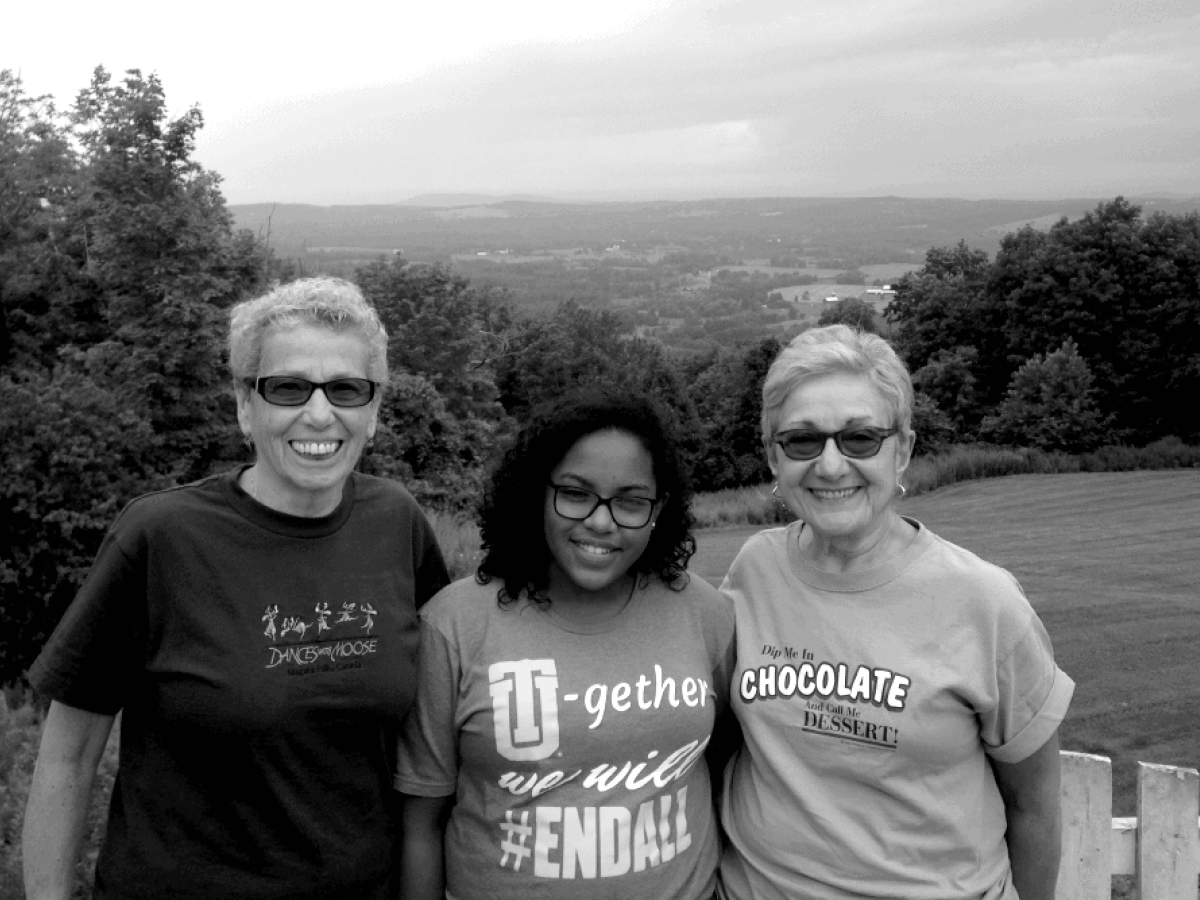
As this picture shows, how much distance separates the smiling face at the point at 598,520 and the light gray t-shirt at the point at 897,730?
18.4 inches

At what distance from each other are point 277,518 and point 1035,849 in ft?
6.64

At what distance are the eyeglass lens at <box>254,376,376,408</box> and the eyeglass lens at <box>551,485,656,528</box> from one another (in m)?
0.56

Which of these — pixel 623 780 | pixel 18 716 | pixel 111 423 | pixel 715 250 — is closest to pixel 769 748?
pixel 623 780

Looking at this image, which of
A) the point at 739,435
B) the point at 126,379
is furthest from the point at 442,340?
the point at 126,379

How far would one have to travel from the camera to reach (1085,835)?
10.2 ft

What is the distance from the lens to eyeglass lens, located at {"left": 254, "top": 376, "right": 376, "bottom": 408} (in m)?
2.48

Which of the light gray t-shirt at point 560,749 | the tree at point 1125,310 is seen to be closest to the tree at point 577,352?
the tree at point 1125,310

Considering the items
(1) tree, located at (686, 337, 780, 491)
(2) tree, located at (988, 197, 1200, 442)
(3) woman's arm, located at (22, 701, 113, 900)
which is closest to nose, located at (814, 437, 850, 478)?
(3) woman's arm, located at (22, 701, 113, 900)

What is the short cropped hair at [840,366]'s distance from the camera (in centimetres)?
267

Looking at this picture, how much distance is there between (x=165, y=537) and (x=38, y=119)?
106ft

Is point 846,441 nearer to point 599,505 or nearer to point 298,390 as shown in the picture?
point 599,505

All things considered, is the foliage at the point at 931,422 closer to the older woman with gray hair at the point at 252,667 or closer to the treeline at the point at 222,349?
the treeline at the point at 222,349

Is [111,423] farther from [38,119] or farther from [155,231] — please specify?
[38,119]

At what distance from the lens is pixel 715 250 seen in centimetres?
13225
